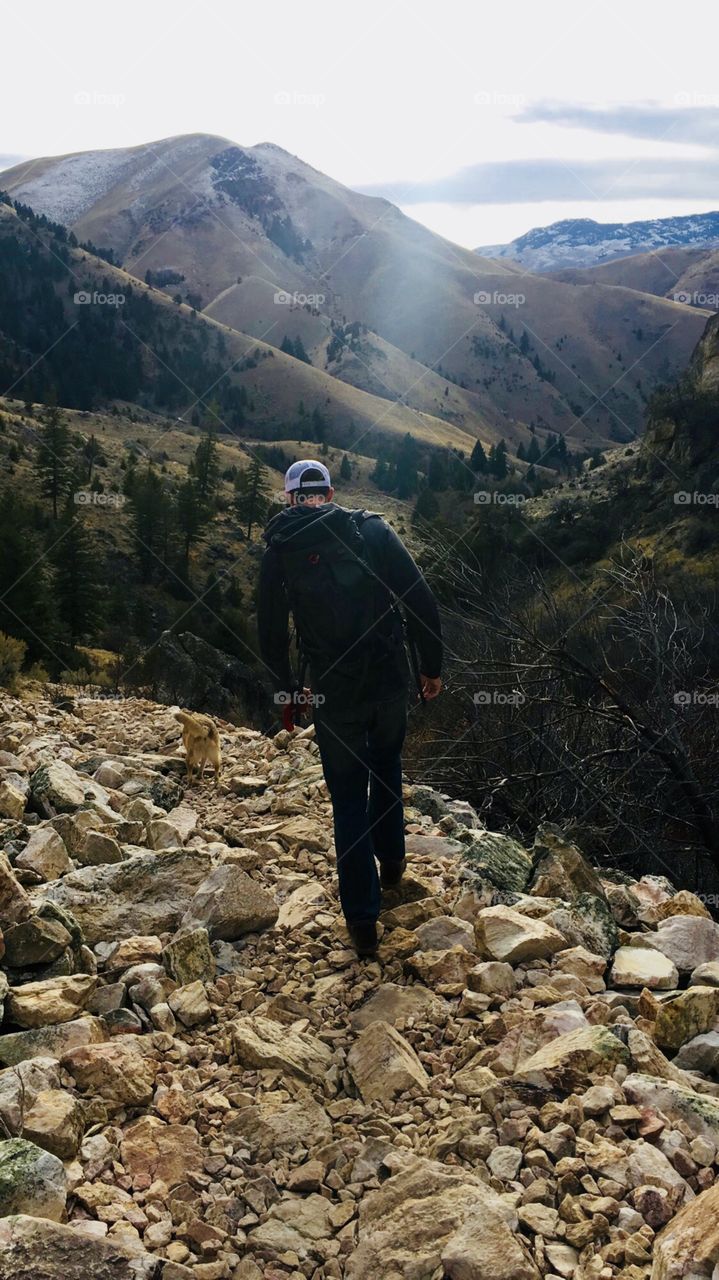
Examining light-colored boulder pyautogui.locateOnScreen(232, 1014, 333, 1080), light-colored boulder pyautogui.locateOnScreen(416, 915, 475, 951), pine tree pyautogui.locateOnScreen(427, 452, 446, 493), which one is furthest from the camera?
pine tree pyautogui.locateOnScreen(427, 452, 446, 493)

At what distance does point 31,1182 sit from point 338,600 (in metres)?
2.10

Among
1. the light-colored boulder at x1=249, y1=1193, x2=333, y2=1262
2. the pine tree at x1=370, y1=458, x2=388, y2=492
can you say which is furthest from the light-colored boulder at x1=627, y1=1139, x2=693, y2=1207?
the pine tree at x1=370, y1=458, x2=388, y2=492

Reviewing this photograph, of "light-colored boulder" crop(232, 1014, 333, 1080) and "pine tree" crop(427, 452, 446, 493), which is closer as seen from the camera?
"light-colored boulder" crop(232, 1014, 333, 1080)

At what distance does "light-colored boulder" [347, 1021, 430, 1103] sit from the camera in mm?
2814

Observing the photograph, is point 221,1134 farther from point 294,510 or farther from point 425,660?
point 294,510

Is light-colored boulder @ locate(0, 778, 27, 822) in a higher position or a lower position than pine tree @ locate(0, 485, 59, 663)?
higher

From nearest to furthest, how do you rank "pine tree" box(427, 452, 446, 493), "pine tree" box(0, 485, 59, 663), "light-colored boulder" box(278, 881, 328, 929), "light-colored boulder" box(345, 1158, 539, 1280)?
1. "light-colored boulder" box(345, 1158, 539, 1280)
2. "light-colored boulder" box(278, 881, 328, 929)
3. "pine tree" box(0, 485, 59, 663)
4. "pine tree" box(427, 452, 446, 493)

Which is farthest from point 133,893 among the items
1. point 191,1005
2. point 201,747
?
point 201,747

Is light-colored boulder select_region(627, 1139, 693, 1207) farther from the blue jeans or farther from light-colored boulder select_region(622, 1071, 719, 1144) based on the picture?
the blue jeans

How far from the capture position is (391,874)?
4.03 meters

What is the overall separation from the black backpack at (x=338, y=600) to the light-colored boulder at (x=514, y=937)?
3.52 feet

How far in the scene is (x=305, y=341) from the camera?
6934 inches

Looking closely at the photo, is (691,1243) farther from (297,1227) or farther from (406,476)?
(406,476)

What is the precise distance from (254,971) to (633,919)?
5.95 ft
